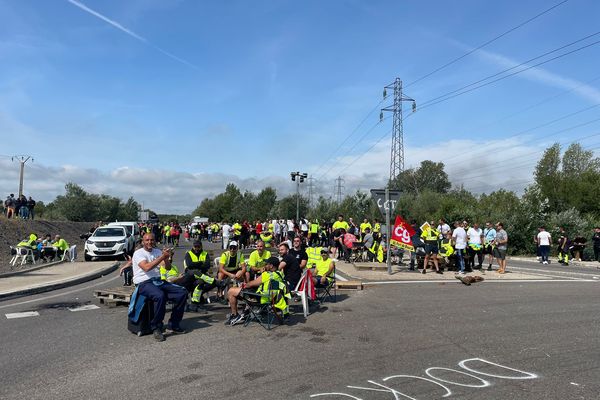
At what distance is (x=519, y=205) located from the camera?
31469mm

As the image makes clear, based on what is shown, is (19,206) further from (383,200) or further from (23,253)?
(383,200)

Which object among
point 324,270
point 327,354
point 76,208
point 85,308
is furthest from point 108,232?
point 76,208

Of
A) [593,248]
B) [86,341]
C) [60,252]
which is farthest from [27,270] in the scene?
[593,248]

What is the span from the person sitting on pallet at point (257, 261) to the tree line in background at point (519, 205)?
24.0 meters

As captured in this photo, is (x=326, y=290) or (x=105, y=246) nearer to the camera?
(x=326, y=290)

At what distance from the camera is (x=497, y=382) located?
17.2 ft

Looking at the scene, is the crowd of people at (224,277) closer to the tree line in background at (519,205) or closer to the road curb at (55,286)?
the road curb at (55,286)

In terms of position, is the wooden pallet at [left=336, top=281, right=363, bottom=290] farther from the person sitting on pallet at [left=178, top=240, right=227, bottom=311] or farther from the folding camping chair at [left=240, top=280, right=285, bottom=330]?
the folding camping chair at [left=240, top=280, right=285, bottom=330]

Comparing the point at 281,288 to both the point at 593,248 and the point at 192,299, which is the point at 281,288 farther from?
the point at 593,248

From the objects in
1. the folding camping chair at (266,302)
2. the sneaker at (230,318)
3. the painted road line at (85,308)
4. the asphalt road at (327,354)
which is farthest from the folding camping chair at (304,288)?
the painted road line at (85,308)

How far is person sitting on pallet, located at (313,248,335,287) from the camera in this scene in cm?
1046

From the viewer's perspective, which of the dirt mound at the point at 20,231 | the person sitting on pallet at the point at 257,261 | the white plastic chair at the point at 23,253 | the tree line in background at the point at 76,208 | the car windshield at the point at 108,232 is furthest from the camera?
the tree line in background at the point at 76,208

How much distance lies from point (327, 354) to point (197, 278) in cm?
408

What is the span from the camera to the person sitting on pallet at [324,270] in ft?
34.3
